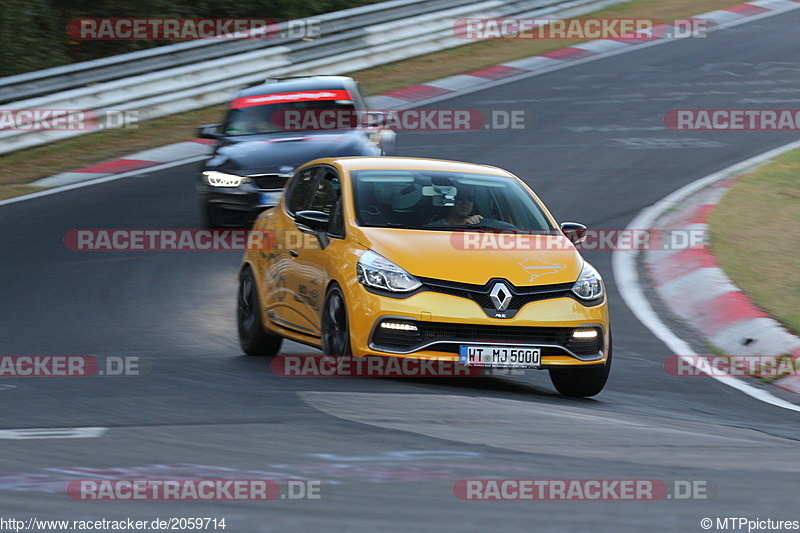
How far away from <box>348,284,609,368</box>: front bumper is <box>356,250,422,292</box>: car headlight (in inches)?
2.6

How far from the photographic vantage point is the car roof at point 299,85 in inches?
601

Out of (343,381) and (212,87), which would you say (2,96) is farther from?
(343,381)

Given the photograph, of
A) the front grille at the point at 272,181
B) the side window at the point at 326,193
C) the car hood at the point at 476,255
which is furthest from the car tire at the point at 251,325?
the front grille at the point at 272,181

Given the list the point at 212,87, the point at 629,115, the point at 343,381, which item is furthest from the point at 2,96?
the point at 343,381

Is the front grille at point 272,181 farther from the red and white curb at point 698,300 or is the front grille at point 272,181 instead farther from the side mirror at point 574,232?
the side mirror at point 574,232

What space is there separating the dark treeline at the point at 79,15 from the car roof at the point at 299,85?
8.18 meters

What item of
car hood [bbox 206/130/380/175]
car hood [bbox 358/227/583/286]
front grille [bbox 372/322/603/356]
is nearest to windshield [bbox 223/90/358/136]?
car hood [bbox 206/130/380/175]

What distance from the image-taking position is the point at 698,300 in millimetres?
10969

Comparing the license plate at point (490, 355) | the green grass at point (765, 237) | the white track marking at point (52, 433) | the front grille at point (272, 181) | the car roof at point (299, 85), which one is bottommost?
the green grass at point (765, 237)

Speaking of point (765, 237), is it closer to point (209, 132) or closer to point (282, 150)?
point (282, 150)

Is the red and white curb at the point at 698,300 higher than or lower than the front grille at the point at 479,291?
lower

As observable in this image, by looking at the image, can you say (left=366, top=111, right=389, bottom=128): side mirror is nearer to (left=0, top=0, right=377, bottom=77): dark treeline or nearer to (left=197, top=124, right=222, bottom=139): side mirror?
(left=197, top=124, right=222, bottom=139): side mirror

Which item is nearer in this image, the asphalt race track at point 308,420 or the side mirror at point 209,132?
the asphalt race track at point 308,420

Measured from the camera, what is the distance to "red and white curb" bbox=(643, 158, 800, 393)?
376 inches
